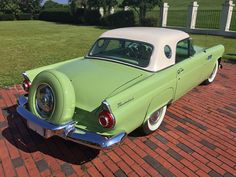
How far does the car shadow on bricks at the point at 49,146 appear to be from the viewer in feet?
11.0

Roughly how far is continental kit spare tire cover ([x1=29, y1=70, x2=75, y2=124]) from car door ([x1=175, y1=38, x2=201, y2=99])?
1.90 metres

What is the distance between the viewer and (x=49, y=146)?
11.7 feet

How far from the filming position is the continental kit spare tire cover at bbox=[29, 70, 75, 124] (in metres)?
2.95

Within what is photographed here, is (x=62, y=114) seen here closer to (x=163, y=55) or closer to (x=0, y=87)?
(x=163, y=55)

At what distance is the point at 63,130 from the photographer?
2.98 m

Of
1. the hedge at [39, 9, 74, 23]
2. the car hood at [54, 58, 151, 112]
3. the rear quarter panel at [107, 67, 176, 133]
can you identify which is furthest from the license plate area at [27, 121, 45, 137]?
the hedge at [39, 9, 74, 23]

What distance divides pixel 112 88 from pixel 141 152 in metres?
1.01

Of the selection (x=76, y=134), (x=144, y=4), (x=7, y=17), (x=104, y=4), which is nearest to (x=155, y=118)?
(x=76, y=134)

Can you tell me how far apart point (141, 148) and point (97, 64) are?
1.50 metres

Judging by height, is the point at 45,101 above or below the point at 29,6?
below

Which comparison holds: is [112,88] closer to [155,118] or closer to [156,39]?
[155,118]

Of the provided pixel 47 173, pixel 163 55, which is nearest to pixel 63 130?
pixel 47 173

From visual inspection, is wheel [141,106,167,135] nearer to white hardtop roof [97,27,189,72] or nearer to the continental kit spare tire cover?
white hardtop roof [97,27,189,72]

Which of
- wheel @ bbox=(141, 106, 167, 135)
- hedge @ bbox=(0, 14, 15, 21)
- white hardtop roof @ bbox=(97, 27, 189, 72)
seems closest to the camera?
wheel @ bbox=(141, 106, 167, 135)
